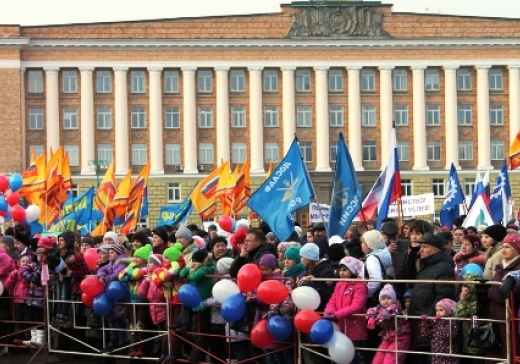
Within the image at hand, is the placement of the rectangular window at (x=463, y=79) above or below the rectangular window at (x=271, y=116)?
above

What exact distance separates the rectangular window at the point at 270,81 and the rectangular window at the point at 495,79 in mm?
12020

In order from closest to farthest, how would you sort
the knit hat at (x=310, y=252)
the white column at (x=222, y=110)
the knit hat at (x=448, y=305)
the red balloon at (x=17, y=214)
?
the knit hat at (x=448, y=305) → the knit hat at (x=310, y=252) → the red balloon at (x=17, y=214) → the white column at (x=222, y=110)

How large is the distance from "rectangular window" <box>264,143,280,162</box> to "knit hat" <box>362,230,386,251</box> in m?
56.5

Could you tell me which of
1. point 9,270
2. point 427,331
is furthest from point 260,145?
point 427,331

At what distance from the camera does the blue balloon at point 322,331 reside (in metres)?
12.8

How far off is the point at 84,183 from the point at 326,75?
47.3 feet

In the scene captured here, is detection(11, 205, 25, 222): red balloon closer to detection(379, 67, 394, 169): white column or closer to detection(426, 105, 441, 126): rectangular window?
detection(379, 67, 394, 169): white column

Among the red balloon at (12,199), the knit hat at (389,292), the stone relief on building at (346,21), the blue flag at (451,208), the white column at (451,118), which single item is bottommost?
the knit hat at (389,292)

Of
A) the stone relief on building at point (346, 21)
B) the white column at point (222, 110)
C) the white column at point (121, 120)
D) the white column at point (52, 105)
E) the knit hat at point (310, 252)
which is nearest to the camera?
the knit hat at point (310, 252)

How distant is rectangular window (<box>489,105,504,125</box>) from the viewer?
71438 millimetres

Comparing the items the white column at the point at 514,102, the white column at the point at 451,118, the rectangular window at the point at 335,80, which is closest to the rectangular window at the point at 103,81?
the rectangular window at the point at 335,80

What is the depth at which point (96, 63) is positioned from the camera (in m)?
68.6

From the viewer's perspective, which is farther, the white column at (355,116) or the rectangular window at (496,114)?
the rectangular window at (496,114)

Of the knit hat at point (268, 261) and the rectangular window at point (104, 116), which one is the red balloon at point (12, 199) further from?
the rectangular window at point (104, 116)
